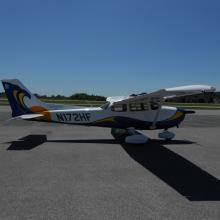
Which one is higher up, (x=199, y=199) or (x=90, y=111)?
(x=90, y=111)

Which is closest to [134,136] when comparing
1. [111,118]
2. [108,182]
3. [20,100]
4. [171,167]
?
[111,118]

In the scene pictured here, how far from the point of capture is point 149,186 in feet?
19.5

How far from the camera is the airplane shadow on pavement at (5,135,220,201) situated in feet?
18.6

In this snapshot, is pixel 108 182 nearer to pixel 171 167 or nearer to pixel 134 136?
pixel 171 167

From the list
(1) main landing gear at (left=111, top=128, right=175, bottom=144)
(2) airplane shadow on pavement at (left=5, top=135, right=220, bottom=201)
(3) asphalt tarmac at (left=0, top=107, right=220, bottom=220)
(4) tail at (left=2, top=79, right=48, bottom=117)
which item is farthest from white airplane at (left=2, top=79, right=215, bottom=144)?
(3) asphalt tarmac at (left=0, top=107, right=220, bottom=220)

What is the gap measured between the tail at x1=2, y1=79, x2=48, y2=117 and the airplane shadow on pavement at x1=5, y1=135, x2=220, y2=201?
4.00 feet

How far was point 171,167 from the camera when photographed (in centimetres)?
761

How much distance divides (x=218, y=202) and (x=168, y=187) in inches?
42.6

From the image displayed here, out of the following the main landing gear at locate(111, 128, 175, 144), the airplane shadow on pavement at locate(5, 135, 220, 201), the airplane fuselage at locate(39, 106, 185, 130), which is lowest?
the airplane shadow on pavement at locate(5, 135, 220, 201)

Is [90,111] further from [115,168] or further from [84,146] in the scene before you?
[115,168]

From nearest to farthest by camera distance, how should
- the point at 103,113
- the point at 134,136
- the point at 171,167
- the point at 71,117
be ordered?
the point at 171,167 → the point at 134,136 → the point at 71,117 → the point at 103,113

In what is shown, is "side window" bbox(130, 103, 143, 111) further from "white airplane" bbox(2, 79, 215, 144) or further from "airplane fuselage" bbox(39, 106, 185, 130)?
"airplane fuselage" bbox(39, 106, 185, 130)

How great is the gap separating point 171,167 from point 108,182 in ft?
7.15

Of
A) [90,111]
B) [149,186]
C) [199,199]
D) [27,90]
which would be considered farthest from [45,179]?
[27,90]
